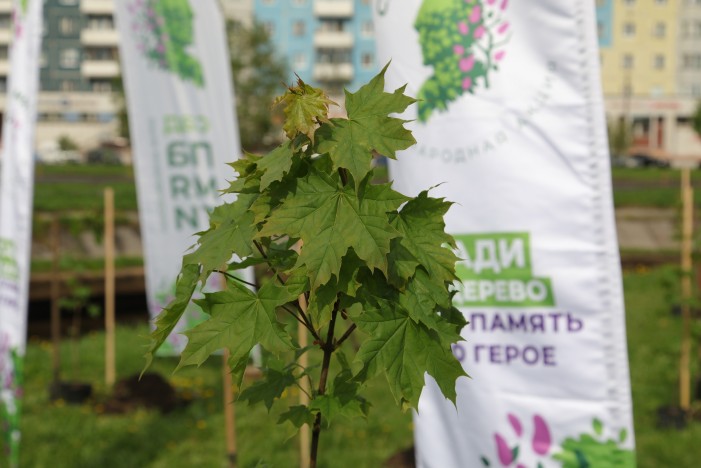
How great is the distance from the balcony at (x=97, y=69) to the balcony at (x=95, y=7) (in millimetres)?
3170

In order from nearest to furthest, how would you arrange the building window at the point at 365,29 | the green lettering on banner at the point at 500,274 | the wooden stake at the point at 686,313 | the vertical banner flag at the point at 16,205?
the green lettering on banner at the point at 500,274 → the vertical banner flag at the point at 16,205 → the wooden stake at the point at 686,313 → the building window at the point at 365,29

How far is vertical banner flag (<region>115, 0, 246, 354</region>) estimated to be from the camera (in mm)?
5176

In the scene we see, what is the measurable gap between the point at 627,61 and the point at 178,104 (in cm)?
5347

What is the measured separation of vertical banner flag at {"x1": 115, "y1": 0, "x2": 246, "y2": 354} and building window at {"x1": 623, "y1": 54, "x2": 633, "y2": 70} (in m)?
53.1

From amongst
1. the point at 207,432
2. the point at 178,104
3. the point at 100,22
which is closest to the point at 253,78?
the point at 207,432

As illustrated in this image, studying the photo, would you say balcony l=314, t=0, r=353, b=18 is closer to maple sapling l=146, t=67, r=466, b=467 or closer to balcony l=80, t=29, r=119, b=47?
balcony l=80, t=29, r=119, b=47

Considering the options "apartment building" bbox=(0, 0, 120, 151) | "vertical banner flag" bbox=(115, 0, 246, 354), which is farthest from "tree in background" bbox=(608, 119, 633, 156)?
"vertical banner flag" bbox=(115, 0, 246, 354)

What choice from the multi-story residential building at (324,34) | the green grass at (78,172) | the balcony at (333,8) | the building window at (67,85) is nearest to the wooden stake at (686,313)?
the green grass at (78,172)

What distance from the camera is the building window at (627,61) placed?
54906 mm

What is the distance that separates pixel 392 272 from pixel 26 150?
348cm

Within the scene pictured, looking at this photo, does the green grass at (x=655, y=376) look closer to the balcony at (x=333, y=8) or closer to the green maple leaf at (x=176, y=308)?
the green maple leaf at (x=176, y=308)

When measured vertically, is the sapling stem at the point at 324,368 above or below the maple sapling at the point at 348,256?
below

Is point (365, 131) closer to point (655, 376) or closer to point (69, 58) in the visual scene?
point (655, 376)

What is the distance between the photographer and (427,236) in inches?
63.3
